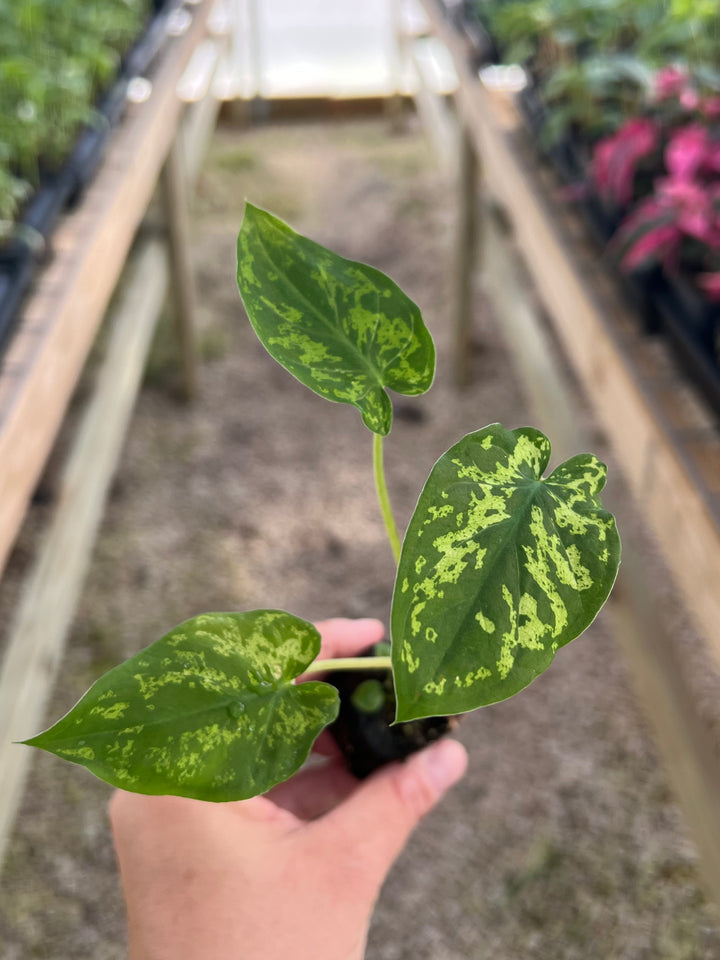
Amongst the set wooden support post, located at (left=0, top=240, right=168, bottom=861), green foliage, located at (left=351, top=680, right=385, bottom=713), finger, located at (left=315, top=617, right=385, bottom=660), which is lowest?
wooden support post, located at (left=0, top=240, right=168, bottom=861)

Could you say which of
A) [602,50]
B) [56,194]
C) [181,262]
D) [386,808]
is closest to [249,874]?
[386,808]

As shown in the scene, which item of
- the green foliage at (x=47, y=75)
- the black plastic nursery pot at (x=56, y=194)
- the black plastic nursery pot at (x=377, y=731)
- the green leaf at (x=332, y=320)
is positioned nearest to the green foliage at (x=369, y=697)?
the black plastic nursery pot at (x=377, y=731)

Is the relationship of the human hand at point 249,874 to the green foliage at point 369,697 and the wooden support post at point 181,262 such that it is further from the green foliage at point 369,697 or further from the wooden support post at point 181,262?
the wooden support post at point 181,262

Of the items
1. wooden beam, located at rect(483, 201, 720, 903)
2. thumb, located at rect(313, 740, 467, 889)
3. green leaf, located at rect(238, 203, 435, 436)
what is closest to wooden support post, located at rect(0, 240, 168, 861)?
thumb, located at rect(313, 740, 467, 889)

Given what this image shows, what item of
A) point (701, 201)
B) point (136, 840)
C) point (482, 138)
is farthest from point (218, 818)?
point (482, 138)

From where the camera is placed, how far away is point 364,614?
1.46 metres

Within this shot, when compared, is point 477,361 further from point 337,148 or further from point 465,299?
point 337,148

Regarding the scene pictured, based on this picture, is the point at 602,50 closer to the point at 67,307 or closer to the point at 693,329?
the point at 693,329

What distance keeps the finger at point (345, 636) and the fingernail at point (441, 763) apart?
93 mm

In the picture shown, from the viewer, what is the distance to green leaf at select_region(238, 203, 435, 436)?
0.52 meters

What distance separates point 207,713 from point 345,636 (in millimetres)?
215

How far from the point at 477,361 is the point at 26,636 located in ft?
4.19

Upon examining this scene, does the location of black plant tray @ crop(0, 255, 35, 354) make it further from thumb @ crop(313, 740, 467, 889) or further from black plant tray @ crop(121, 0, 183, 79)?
black plant tray @ crop(121, 0, 183, 79)

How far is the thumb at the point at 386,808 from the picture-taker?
22.9 inches
